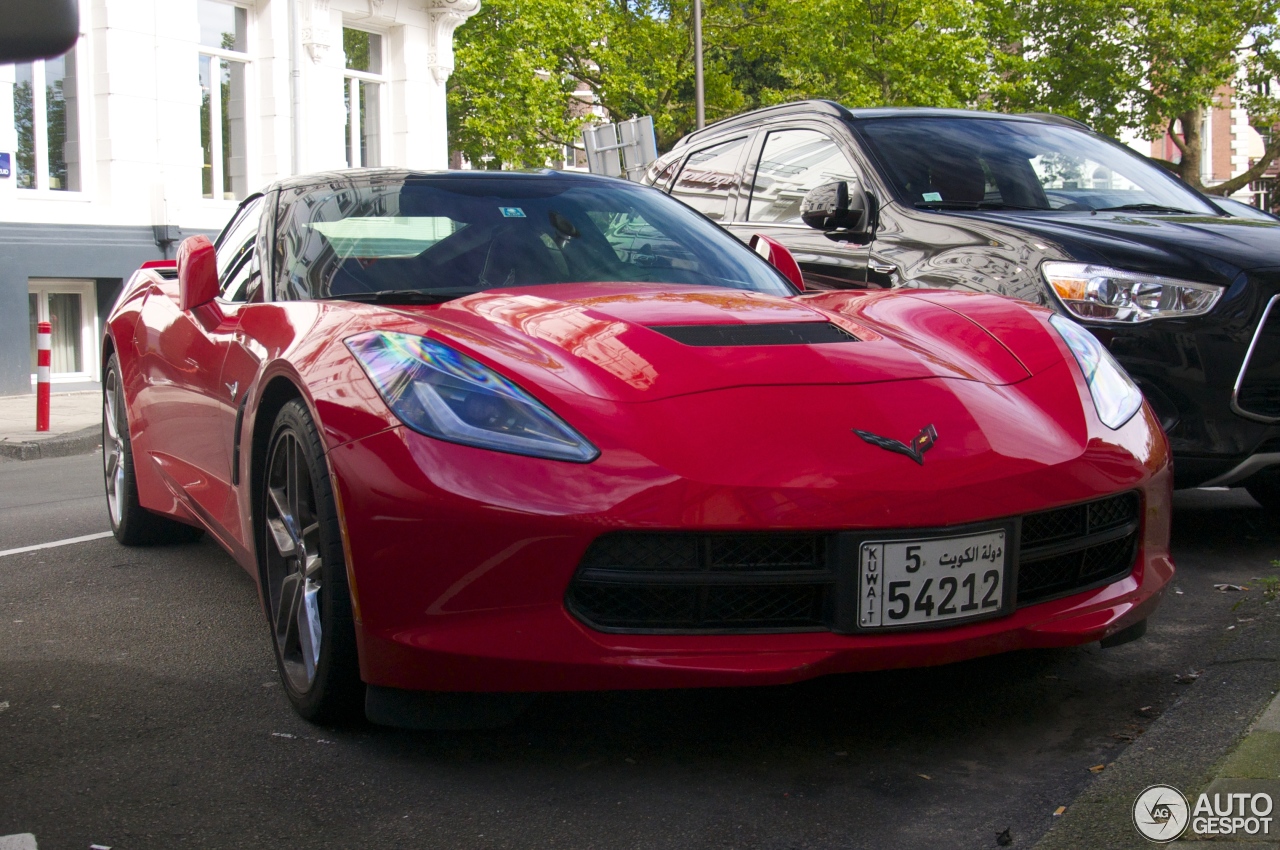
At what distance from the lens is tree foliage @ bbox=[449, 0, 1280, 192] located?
34.0 m

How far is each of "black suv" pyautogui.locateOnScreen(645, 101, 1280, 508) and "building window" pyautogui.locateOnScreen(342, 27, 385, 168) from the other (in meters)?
16.0

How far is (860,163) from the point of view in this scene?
6031mm

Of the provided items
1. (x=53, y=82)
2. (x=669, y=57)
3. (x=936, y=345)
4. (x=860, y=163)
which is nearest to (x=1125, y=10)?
(x=669, y=57)

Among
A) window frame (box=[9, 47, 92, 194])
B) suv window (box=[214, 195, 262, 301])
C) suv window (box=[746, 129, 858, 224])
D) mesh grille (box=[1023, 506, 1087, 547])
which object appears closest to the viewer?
mesh grille (box=[1023, 506, 1087, 547])

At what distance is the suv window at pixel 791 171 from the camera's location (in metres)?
6.29

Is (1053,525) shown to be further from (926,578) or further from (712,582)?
(712,582)

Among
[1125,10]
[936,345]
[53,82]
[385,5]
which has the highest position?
[1125,10]

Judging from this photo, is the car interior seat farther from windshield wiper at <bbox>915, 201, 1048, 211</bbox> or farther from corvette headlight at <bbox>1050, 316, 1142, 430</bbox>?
windshield wiper at <bbox>915, 201, 1048, 211</bbox>

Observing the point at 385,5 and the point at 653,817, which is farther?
the point at 385,5

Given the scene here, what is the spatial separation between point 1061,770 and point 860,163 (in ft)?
12.0

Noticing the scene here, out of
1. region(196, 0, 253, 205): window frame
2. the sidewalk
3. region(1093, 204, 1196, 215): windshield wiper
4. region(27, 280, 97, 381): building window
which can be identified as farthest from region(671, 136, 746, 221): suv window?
region(196, 0, 253, 205): window frame

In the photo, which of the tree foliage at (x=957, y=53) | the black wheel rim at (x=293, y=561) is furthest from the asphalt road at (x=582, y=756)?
the tree foliage at (x=957, y=53)

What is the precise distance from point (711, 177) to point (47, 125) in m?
12.2

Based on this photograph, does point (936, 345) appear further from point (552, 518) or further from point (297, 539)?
point (297, 539)
